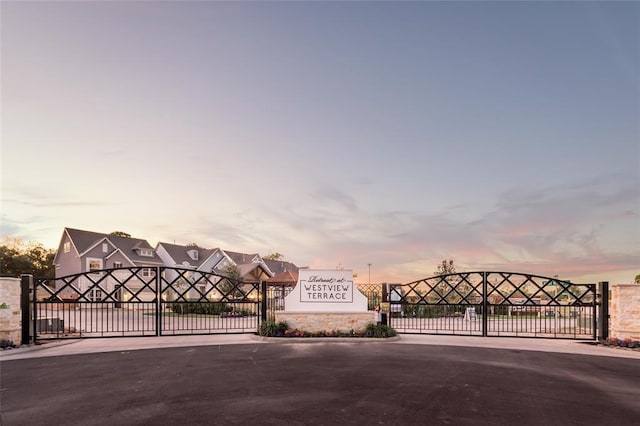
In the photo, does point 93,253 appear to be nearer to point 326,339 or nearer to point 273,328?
point 273,328

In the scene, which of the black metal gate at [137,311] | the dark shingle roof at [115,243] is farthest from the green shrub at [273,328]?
the dark shingle roof at [115,243]

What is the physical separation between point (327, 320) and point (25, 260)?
2474 inches

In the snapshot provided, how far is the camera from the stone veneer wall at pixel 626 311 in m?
15.2

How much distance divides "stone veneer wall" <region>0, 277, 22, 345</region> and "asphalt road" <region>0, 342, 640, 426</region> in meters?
2.87

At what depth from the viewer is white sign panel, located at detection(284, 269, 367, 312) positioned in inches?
663

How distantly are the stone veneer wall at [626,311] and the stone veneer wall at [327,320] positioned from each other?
347 inches

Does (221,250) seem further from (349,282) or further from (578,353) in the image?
(578,353)

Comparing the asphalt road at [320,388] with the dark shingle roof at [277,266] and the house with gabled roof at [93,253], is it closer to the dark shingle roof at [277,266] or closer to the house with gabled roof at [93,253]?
the house with gabled roof at [93,253]

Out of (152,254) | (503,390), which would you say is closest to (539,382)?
(503,390)

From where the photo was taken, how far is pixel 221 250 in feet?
205

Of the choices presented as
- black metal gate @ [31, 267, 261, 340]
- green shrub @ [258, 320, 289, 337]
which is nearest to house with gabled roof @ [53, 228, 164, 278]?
black metal gate @ [31, 267, 261, 340]

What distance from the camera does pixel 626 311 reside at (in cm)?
1537

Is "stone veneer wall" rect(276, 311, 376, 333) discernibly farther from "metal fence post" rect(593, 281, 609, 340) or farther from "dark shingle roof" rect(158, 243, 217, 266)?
"dark shingle roof" rect(158, 243, 217, 266)

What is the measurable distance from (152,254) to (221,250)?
1023 cm
